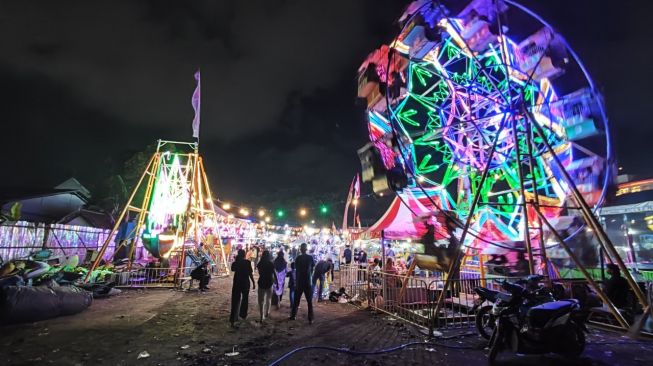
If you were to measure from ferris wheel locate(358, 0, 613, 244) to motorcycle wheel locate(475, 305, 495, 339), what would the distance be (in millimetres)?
2114

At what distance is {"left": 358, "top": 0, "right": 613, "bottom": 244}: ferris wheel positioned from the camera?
8.87 metres

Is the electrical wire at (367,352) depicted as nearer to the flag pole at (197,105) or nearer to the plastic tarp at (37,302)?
the plastic tarp at (37,302)

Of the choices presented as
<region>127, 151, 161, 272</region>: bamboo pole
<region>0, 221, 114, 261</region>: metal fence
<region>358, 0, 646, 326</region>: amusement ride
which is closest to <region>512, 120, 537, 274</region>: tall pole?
<region>358, 0, 646, 326</region>: amusement ride

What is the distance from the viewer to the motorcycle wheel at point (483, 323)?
6.60 metres

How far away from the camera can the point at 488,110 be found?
460 inches

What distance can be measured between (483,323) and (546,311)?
207 cm

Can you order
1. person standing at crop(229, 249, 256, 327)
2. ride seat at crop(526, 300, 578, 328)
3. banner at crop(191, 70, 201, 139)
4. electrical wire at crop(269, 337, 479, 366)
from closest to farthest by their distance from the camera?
ride seat at crop(526, 300, 578, 328), electrical wire at crop(269, 337, 479, 366), person standing at crop(229, 249, 256, 327), banner at crop(191, 70, 201, 139)

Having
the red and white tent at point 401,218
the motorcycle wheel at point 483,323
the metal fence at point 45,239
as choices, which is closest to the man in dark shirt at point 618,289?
the motorcycle wheel at point 483,323

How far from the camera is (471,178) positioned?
41.7ft

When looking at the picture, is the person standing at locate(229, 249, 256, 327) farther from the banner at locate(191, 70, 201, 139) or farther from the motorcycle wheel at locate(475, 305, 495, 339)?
the banner at locate(191, 70, 201, 139)

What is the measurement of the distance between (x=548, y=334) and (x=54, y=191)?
37355mm

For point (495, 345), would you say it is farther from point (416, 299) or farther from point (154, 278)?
point (154, 278)

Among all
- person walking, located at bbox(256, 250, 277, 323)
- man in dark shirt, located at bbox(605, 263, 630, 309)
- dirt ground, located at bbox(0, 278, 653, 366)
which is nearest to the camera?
dirt ground, located at bbox(0, 278, 653, 366)

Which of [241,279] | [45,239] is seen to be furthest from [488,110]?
[45,239]
